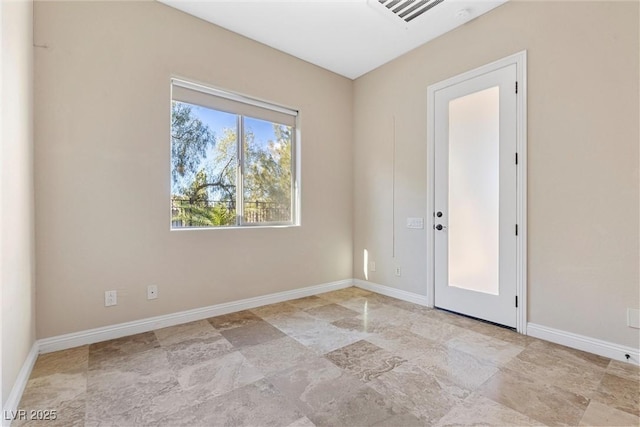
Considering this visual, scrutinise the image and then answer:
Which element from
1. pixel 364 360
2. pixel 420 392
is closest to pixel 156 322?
pixel 364 360

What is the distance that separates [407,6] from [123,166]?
297 cm

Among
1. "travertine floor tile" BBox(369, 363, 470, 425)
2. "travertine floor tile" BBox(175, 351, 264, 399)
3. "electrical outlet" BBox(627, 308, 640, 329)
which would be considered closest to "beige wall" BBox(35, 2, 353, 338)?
"travertine floor tile" BBox(175, 351, 264, 399)

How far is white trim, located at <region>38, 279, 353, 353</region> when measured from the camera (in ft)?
7.64

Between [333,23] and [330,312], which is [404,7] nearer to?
[333,23]

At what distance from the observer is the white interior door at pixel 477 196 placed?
275cm

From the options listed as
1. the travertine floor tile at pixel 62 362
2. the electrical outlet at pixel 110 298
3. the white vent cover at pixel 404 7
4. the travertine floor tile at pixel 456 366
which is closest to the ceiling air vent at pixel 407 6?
the white vent cover at pixel 404 7

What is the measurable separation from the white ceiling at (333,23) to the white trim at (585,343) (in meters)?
2.97

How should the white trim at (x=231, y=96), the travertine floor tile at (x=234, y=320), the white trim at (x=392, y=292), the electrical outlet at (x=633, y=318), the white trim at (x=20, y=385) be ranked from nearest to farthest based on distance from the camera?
the white trim at (x=20, y=385), the electrical outlet at (x=633, y=318), the travertine floor tile at (x=234, y=320), the white trim at (x=231, y=96), the white trim at (x=392, y=292)

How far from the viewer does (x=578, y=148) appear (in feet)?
7.74

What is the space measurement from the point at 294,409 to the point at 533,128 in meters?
2.88

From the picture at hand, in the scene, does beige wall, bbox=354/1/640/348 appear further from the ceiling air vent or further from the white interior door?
the ceiling air vent

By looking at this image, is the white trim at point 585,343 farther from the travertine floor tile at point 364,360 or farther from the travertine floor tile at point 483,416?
the travertine floor tile at point 364,360

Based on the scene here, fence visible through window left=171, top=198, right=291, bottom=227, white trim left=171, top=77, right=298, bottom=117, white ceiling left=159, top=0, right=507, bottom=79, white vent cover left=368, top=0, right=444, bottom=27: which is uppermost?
white ceiling left=159, top=0, right=507, bottom=79

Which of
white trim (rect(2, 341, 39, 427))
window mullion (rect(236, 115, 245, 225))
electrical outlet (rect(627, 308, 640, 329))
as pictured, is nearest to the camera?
white trim (rect(2, 341, 39, 427))
